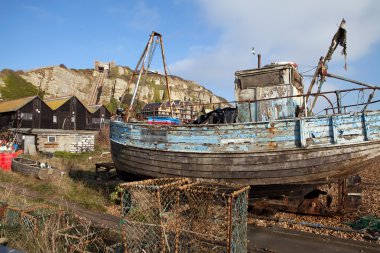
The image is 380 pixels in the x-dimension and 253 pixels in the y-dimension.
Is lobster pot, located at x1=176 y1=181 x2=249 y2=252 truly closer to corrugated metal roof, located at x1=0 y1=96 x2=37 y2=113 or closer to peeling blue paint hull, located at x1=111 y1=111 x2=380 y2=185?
peeling blue paint hull, located at x1=111 y1=111 x2=380 y2=185

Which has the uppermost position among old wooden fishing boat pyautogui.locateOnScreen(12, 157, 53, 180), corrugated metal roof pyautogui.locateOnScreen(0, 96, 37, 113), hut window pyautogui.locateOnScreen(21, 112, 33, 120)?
corrugated metal roof pyautogui.locateOnScreen(0, 96, 37, 113)

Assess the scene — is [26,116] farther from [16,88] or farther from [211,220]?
[211,220]

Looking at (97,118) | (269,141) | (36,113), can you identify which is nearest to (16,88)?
(97,118)

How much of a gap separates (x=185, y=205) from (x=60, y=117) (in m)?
41.9

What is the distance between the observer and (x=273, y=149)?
29.8 feet

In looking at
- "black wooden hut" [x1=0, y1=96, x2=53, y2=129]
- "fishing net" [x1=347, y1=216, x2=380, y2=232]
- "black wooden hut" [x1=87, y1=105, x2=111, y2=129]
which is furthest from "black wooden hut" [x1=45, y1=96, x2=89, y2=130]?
"fishing net" [x1=347, y1=216, x2=380, y2=232]

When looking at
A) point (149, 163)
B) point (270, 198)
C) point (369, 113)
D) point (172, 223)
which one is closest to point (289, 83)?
point (369, 113)

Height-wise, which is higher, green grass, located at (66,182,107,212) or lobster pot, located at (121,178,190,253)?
lobster pot, located at (121,178,190,253)

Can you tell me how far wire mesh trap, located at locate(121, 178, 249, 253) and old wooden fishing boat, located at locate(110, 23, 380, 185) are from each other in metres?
3.26

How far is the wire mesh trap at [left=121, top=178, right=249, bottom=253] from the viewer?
4.79 meters

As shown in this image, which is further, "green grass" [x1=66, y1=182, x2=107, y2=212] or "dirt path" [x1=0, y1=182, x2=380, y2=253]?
"green grass" [x1=66, y1=182, x2=107, y2=212]

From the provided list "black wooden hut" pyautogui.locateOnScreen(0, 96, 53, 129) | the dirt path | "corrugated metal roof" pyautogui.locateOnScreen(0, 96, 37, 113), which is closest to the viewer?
the dirt path

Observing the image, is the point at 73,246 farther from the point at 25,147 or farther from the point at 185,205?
the point at 25,147

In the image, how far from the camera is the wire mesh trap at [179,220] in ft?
15.7
